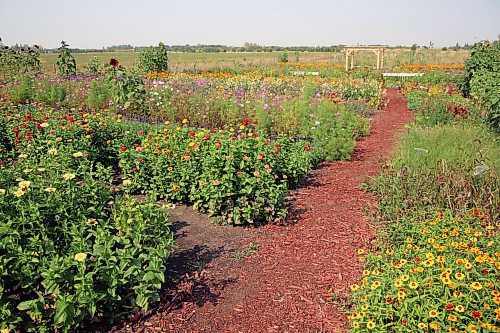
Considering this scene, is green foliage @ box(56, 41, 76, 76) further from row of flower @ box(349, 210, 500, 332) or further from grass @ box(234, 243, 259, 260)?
row of flower @ box(349, 210, 500, 332)

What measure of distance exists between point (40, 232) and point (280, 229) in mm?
2376

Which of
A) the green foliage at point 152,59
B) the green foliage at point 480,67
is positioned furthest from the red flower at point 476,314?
the green foliage at point 152,59

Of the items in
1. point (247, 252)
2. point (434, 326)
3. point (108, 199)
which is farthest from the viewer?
point (108, 199)

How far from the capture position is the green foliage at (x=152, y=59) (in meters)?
19.4

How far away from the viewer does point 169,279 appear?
11.2 ft

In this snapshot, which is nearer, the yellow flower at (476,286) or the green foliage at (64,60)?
the yellow flower at (476,286)

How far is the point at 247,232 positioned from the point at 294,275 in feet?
3.01

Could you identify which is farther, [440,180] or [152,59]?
[152,59]

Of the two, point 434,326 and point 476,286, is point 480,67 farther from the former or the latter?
point 434,326

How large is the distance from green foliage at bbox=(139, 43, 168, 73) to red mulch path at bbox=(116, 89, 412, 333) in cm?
1593

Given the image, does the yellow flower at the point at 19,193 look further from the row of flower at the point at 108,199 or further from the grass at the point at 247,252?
the grass at the point at 247,252

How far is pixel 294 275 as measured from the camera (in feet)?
11.6

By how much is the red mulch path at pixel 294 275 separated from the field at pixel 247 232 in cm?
2

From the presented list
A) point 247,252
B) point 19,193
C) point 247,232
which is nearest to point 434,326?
point 247,252
